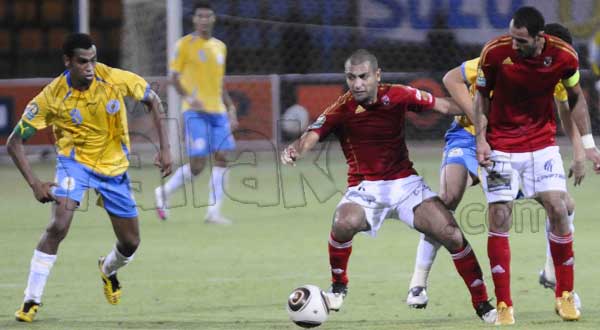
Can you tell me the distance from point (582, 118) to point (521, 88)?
0.53 meters

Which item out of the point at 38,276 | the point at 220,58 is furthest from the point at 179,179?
the point at 38,276

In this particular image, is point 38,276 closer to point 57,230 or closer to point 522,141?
point 57,230

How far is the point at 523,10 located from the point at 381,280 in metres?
2.98

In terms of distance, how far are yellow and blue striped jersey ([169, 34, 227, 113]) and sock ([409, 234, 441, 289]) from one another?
543 centimetres

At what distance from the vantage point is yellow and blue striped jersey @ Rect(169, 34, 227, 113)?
545 inches

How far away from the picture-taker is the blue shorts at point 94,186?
27.7ft

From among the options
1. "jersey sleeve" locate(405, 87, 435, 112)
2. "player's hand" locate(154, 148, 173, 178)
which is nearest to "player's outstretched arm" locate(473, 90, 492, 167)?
"jersey sleeve" locate(405, 87, 435, 112)

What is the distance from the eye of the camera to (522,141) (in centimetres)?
775

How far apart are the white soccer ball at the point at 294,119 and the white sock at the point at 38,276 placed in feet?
38.3

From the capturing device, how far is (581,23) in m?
17.1

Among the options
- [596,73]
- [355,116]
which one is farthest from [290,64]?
[355,116]

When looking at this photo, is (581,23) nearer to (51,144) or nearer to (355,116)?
(51,144)

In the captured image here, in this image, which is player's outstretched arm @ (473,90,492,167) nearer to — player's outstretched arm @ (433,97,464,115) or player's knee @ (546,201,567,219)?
player's outstretched arm @ (433,97,464,115)

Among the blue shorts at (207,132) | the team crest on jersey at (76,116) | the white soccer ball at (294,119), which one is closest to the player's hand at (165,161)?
the team crest on jersey at (76,116)
